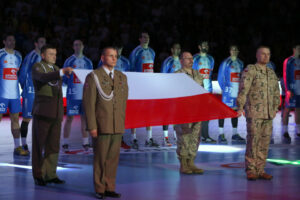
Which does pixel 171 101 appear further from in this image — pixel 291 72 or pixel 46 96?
pixel 291 72

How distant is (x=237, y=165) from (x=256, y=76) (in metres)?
1.65

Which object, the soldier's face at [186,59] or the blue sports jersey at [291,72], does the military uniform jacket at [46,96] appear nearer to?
the soldier's face at [186,59]

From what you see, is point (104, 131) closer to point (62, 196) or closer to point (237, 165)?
point (62, 196)

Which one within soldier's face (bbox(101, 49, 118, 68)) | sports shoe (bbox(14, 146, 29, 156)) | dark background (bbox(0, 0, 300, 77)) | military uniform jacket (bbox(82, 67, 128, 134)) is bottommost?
sports shoe (bbox(14, 146, 29, 156))

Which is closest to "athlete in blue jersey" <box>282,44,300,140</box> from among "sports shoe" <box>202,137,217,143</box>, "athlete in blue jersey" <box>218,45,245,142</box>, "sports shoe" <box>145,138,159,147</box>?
"athlete in blue jersey" <box>218,45,245,142</box>

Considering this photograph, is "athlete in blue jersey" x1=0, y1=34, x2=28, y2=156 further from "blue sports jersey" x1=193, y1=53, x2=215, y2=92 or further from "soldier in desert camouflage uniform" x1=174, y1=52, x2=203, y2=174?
"blue sports jersey" x1=193, y1=53, x2=215, y2=92

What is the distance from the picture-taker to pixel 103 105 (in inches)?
236

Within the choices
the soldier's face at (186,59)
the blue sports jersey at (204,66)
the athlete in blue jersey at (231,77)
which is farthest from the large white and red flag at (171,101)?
the athlete in blue jersey at (231,77)

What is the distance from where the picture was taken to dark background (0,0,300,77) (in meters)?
16.3

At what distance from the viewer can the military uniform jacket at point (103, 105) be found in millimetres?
Answer: 5934

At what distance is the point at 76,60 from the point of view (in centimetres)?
992

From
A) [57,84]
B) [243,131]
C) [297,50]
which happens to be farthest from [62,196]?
[243,131]

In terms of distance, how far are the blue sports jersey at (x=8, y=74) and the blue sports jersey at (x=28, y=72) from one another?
0.50 ft

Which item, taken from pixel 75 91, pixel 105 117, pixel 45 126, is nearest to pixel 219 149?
pixel 75 91
